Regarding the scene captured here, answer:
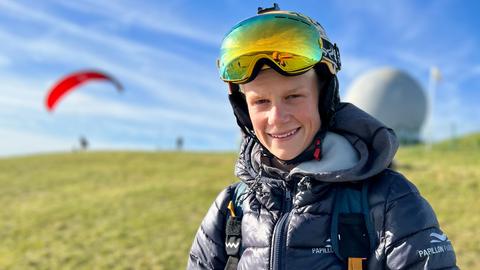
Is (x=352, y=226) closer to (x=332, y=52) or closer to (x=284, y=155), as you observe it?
(x=284, y=155)

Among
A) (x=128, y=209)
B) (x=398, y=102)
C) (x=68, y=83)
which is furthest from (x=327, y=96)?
(x=398, y=102)

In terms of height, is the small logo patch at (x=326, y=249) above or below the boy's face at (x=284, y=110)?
below

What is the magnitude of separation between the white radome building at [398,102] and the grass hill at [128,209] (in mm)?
14979

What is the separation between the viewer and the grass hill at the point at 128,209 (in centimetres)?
1015

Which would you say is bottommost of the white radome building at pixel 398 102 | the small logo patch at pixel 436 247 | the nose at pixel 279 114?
the small logo patch at pixel 436 247

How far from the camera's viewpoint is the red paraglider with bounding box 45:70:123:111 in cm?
3080

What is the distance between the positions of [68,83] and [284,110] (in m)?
31.5

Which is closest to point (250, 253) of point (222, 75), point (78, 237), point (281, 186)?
point (281, 186)

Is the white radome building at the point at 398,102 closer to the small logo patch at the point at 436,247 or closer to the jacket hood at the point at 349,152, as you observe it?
the jacket hood at the point at 349,152

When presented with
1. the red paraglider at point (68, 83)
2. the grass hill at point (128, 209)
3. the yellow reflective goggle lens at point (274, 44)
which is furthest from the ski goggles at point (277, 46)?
the red paraglider at point (68, 83)

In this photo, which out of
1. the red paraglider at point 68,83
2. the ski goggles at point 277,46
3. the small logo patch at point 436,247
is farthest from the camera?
the red paraglider at point 68,83

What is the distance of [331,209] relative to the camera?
8.09 ft

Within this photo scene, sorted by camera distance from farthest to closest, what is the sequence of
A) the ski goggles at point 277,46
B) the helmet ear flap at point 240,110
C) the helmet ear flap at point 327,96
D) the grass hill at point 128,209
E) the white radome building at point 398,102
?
the white radome building at point 398,102, the grass hill at point 128,209, the helmet ear flap at point 240,110, the helmet ear flap at point 327,96, the ski goggles at point 277,46

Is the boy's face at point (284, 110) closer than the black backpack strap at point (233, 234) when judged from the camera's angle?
Yes
